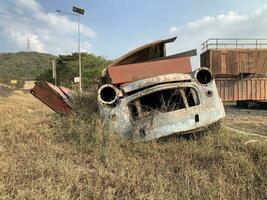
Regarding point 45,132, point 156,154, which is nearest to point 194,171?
point 156,154

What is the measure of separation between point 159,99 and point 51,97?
249 cm

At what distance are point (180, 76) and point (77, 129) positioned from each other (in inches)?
85.6

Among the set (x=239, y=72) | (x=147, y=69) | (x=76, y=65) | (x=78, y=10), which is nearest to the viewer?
(x=147, y=69)

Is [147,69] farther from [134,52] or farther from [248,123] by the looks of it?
[248,123]

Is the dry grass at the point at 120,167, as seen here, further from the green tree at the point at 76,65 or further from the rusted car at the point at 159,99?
the green tree at the point at 76,65

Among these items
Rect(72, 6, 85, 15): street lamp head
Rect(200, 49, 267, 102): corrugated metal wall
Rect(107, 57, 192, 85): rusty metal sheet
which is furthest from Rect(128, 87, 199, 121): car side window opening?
Rect(72, 6, 85, 15): street lamp head

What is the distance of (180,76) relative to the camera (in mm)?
7035

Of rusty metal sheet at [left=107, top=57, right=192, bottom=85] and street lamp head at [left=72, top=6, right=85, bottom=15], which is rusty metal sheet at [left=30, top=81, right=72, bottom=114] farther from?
street lamp head at [left=72, top=6, right=85, bottom=15]

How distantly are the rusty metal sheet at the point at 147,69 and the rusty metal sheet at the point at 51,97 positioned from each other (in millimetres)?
1541

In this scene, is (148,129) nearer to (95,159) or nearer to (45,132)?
(95,159)

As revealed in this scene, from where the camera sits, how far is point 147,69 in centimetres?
760

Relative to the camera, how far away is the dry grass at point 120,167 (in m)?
4.06

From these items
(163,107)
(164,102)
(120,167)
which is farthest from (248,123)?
(120,167)

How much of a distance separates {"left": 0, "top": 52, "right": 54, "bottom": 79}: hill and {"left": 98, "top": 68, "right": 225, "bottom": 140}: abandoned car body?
116711 millimetres
